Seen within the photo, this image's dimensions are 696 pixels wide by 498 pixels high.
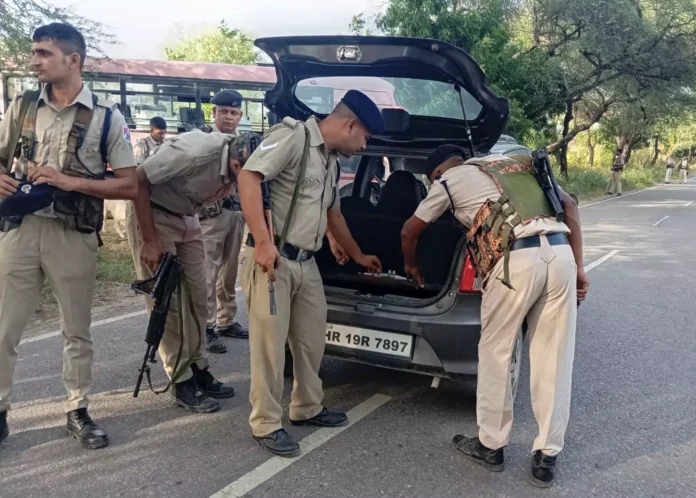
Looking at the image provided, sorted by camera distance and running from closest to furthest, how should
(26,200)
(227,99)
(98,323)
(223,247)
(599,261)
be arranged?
(26,200)
(223,247)
(227,99)
(98,323)
(599,261)

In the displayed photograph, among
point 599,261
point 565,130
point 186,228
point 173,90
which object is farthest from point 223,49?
point 186,228

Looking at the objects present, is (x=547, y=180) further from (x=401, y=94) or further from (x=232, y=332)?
(x=232, y=332)

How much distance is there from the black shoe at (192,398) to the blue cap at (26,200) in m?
1.27

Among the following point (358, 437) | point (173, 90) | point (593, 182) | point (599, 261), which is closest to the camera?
point (358, 437)

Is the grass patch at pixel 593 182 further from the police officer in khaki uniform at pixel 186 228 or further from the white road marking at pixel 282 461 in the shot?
the police officer in khaki uniform at pixel 186 228

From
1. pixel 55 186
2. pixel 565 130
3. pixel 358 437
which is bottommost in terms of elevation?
pixel 358 437

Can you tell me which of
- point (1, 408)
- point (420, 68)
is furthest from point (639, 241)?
point (1, 408)

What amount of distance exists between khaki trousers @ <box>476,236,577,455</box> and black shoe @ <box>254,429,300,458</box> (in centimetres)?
89

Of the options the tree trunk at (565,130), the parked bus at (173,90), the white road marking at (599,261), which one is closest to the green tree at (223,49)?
the tree trunk at (565,130)

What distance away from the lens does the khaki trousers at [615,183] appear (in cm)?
2275

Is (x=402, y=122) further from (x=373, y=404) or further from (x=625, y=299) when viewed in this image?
(x=625, y=299)

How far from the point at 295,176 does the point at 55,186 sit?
3.53ft

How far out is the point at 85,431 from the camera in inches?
116

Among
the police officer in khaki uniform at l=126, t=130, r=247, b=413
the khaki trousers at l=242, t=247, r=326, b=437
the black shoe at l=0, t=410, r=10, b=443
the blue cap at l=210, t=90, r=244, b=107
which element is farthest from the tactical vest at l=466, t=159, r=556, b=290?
the blue cap at l=210, t=90, r=244, b=107
